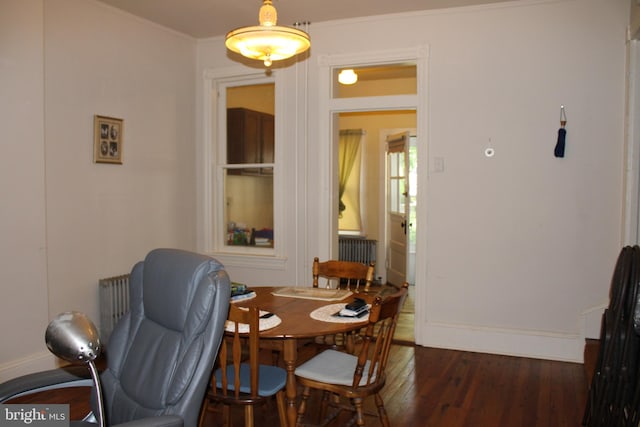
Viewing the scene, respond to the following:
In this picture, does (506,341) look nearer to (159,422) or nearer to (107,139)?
(159,422)

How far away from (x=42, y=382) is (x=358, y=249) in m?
5.85

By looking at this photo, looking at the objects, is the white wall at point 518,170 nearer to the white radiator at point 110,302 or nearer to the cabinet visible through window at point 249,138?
the cabinet visible through window at point 249,138

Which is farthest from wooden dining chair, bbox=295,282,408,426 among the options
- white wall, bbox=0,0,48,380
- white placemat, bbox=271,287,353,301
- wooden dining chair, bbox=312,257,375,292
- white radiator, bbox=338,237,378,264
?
white radiator, bbox=338,237,378,264

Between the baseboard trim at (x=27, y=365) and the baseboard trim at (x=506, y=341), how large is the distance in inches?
114

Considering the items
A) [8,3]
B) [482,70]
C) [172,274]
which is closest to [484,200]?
[482,70]

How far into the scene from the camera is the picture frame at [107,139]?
162 inches

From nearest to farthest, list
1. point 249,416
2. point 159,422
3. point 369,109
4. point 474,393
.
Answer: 1. point 159,422
2. point 249,416
3. point 474,393
4. point 369,109

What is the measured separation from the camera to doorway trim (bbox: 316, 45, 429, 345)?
4410 mm

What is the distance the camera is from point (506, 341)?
166 inches

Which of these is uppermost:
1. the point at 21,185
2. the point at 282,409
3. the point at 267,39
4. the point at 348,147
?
the point at 267,39

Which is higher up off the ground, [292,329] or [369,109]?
[369,109]

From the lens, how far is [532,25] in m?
4.08

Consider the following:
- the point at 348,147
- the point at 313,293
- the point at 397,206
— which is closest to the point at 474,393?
the point at 313,293

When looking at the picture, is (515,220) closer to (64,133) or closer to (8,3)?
(64,133)
